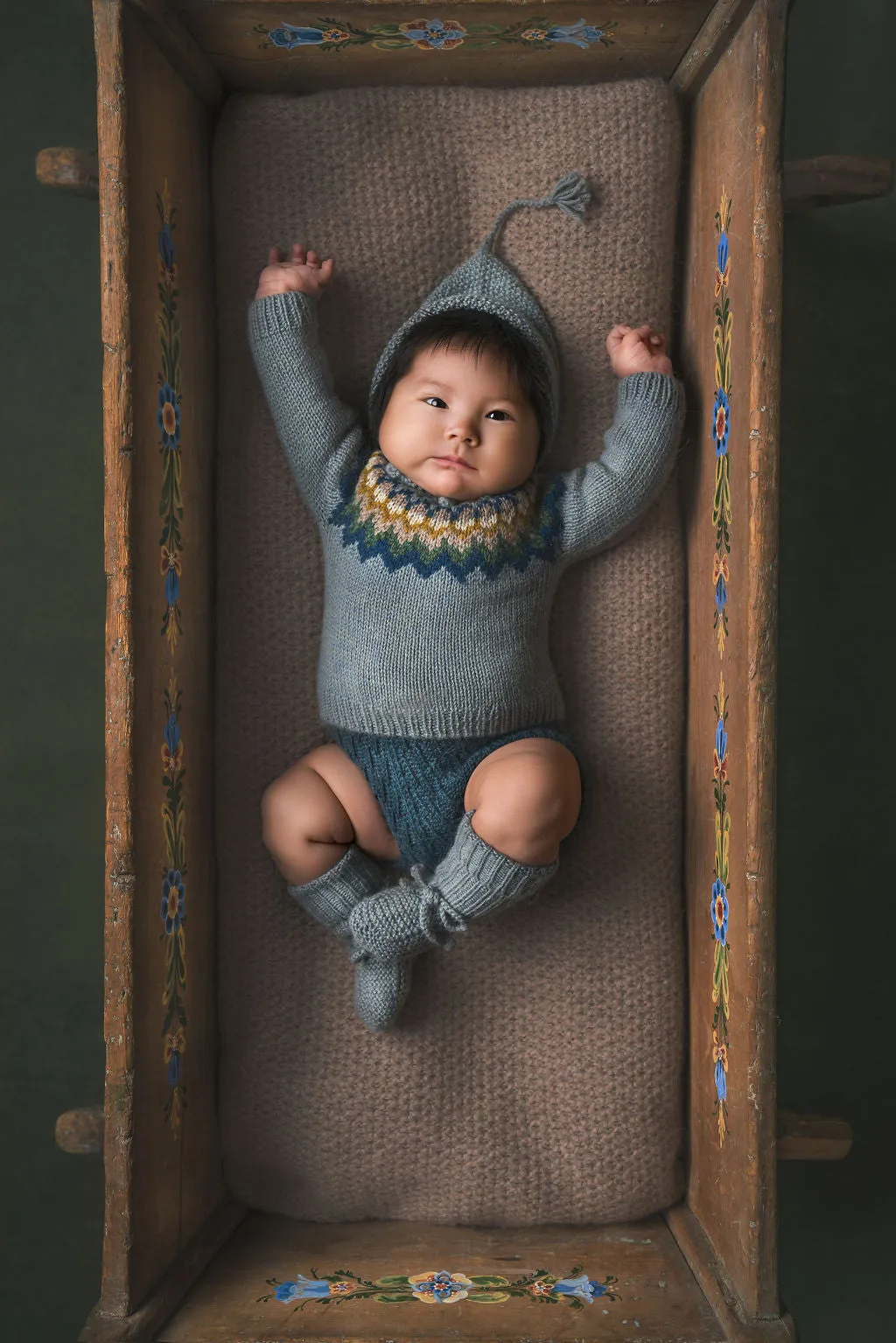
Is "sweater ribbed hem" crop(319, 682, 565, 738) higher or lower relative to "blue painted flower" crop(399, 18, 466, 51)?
lower

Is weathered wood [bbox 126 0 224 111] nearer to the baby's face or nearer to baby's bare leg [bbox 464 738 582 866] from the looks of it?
the baby's face

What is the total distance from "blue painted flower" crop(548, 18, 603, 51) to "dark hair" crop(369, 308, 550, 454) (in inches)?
12.4

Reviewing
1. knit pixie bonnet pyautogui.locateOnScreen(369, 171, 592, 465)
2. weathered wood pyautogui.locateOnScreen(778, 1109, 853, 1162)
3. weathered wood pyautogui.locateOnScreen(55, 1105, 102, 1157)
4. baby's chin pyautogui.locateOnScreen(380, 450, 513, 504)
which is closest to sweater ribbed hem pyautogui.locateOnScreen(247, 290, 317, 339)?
knit pixie bonnet pyautogui.locateOnScreen(369, 171, 592, 465)

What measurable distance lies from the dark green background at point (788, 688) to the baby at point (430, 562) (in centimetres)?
48

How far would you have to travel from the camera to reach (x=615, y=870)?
156 cm

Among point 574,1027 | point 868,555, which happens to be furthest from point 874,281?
point 574,1027

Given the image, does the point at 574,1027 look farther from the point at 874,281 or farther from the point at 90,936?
the point at 874,281

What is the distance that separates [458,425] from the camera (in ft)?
4.76

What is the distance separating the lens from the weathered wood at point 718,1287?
128cm

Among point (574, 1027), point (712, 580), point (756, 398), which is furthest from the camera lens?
point (574, 1027)

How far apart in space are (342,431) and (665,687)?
0.51 metres

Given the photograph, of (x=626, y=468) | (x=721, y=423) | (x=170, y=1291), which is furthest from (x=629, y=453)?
(x=170, y=1291)

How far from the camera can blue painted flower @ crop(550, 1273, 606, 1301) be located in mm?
1426

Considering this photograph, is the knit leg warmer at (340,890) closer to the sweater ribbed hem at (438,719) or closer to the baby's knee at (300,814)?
the baby's knee at (300,814)
